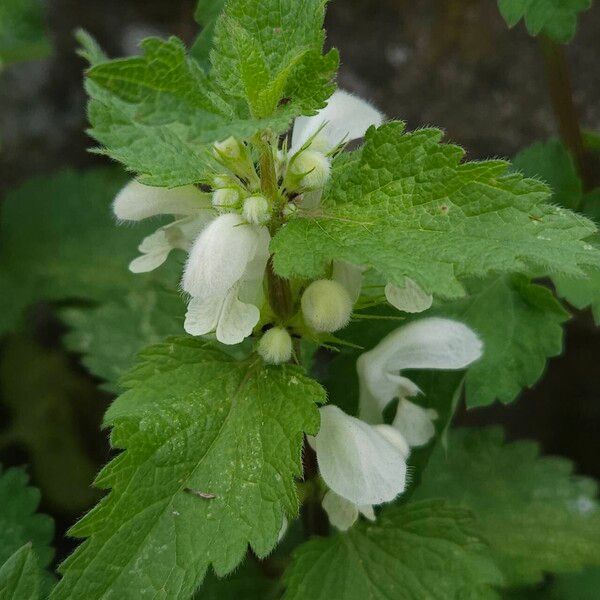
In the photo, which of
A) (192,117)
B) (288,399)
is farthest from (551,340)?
(192,117)

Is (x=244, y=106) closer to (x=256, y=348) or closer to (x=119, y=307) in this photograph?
(x=256, y=348)

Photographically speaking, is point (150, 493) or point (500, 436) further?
point (500, 436)

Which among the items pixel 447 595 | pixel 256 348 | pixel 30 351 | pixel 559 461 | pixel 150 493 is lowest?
pixel 559 461

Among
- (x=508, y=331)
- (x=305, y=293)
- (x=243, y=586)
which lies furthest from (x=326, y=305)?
(x=243, y=586)

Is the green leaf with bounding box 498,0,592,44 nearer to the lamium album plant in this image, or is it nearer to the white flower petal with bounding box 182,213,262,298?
the lamium album plant

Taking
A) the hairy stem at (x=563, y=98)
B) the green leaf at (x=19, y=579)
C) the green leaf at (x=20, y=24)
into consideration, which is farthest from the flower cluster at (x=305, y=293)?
the green leaf at (x=20, y=24)

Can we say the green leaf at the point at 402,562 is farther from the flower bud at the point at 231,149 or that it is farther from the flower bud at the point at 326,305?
the flower bud at the point at 231,149
